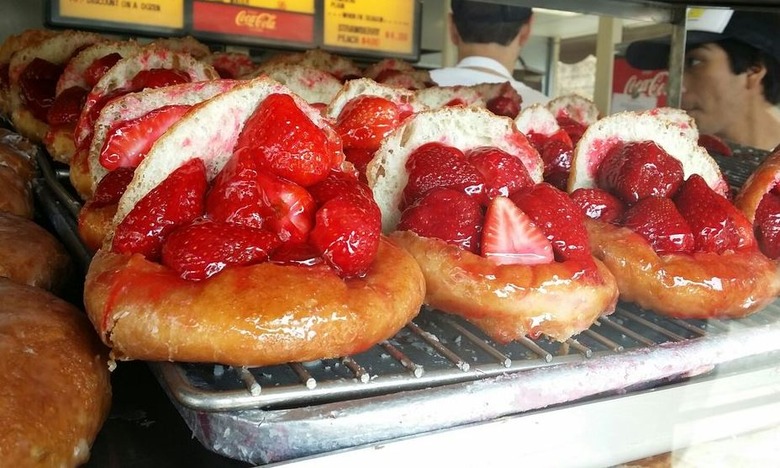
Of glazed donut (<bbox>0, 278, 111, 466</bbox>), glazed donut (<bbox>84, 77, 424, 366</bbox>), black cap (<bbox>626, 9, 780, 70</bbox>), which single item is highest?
black cap (<bbox>626, 9, 780, 70</bbox>)

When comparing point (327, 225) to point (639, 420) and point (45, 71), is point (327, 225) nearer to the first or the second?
point (639, 420)

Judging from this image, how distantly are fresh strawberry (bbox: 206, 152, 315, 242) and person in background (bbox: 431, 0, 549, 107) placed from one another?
3.26m

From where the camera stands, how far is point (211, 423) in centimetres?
125

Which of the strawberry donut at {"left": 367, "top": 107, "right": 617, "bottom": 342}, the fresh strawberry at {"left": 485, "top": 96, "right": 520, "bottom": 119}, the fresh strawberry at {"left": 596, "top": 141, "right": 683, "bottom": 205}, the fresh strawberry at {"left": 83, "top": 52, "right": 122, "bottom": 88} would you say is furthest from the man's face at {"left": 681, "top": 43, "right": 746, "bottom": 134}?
the fresh strawberry at {"left": 83, "top": 52, "right": 122, "bottom": 88}

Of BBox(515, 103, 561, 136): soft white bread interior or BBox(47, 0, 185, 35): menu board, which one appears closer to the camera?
BBox(515, 103, 561, 136): soft white bread interior

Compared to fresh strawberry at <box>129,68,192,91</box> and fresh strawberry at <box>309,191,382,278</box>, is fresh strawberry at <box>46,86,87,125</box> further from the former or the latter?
fresh strawberry at <box>309,191,382,278</box>

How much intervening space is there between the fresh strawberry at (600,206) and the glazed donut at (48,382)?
4.33 feet

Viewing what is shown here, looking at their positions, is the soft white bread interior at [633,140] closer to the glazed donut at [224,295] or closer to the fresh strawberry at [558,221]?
the fresh strawberry at [558,221]

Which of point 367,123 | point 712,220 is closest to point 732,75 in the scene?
point 712,220

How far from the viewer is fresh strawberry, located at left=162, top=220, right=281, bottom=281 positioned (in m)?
1.36

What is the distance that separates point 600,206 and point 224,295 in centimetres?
117

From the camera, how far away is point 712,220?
1.94m

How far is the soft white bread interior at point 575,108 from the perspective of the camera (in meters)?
2.88

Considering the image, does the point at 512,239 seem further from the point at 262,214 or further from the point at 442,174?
the point at 262,214
